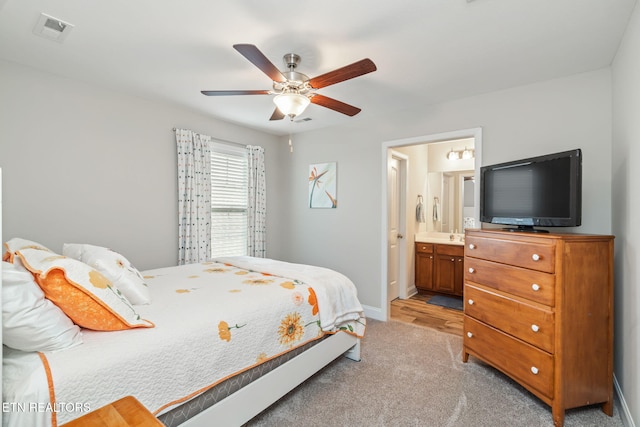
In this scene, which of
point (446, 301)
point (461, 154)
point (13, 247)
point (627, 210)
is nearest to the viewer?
point (13, 247)

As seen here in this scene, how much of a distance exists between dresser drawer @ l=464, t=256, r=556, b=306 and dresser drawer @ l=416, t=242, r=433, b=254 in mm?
2130

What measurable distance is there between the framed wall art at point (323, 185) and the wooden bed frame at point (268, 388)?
6.67ft

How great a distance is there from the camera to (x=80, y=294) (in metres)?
1.41

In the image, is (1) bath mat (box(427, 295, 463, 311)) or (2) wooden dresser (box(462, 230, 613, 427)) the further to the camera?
(1) bath mat (box(427, 295, 463, 311))

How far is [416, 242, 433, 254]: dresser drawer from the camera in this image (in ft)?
15.6

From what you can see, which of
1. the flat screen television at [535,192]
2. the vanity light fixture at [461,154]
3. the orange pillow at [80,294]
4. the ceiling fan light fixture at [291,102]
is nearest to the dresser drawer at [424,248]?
the vanity light fixture at [461,154]

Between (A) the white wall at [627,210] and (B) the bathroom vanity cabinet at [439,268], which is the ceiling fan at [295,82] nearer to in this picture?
(A) the white wall at [627,210]

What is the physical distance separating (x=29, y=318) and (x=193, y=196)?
8.11 ft

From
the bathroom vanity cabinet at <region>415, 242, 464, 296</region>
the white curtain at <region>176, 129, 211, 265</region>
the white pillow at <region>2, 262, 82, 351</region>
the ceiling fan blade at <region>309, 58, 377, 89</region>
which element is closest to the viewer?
the white pillow at <region>2, 262, 82, 351</region>

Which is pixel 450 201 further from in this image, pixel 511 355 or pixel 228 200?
pixel 228 200

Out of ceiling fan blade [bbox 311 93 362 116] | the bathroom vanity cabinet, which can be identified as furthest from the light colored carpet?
ceiling fan blade [bbox 311 93 362 116]

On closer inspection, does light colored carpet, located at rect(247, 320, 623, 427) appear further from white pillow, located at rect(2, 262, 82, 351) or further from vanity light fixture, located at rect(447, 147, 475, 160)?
vanity light fixture, located at rect(447, 147, 475, 160)

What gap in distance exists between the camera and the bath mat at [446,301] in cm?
424

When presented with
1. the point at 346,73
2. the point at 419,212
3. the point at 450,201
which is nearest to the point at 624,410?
the point at 346,73
